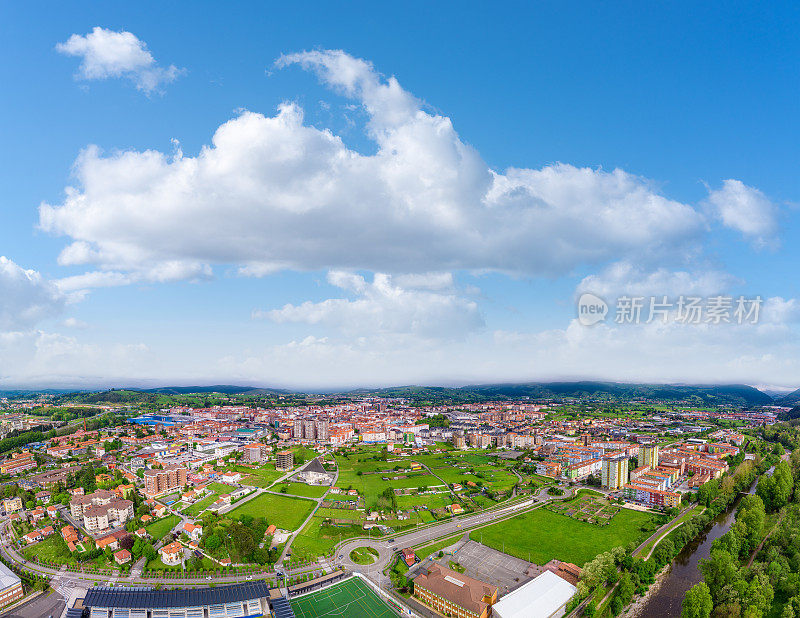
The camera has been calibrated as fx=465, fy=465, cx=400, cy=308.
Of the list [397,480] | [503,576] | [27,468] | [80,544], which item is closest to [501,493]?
[397,480]

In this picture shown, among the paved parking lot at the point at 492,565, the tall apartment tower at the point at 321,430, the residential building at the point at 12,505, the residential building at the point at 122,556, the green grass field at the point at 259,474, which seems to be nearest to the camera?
the paved parking lot at the point at 492,565

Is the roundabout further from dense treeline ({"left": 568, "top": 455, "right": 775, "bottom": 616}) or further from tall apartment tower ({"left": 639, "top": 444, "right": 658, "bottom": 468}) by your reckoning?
tall apartment tower ({"left": 639, "top": 444, "right": 658, "bottom": 468})

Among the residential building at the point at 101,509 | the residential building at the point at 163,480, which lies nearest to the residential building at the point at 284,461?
the residential building at the point at 163,480

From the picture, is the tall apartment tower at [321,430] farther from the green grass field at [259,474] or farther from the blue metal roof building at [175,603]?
the blue metal roof building at [175,603]

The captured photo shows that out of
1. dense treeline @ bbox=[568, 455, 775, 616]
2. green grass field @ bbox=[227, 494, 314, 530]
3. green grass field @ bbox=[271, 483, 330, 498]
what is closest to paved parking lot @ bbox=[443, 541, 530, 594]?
dense treeline @ bbox=[568, 455, 775, 616]

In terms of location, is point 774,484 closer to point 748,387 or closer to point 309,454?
point 309,454

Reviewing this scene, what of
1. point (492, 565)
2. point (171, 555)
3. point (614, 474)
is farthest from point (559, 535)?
point (171, 555)
